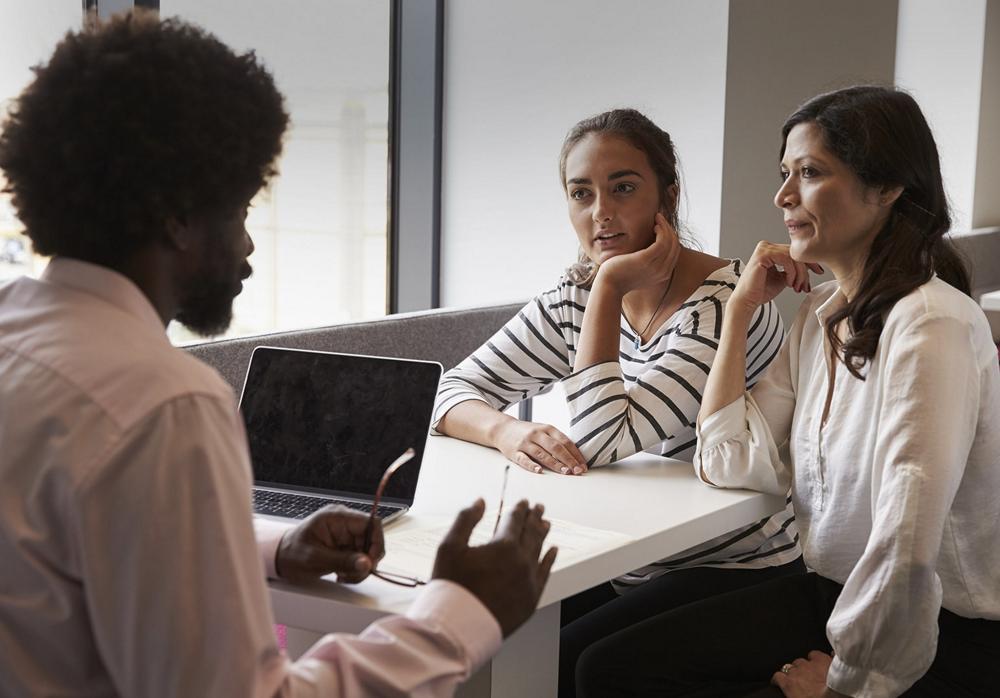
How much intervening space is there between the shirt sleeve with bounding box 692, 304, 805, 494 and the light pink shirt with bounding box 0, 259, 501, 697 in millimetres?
869

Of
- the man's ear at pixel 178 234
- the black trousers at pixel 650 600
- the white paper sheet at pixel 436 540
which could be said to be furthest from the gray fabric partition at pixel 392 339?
the man's ear at pixel 178 234

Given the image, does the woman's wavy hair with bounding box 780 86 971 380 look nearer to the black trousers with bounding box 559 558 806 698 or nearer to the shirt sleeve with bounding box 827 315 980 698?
the shirt sleeve with bounding box 827 315 980 698

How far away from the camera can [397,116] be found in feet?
12.0

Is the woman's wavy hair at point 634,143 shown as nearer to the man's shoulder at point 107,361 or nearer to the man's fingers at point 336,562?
the man's fingers at point 336,562

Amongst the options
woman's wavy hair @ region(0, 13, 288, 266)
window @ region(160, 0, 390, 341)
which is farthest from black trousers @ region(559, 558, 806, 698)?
window @ region(160, 0, 390, 341)

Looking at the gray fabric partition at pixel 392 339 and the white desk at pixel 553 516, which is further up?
the gray fabric partition at pixel 392 339

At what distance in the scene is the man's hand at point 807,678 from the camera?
4.33ft

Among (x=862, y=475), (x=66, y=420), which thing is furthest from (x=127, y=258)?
(x=862, y=475)

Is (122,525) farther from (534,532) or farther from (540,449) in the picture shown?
(540,449)

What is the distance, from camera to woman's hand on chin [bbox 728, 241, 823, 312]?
1.59 m

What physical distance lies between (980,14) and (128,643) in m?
4.19

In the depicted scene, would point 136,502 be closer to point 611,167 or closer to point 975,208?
point 611,167

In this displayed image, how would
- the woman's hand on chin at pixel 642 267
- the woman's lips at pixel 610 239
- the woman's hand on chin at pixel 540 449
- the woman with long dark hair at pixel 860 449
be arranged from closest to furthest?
1. the woman with long dark hair at pixel 860 449
2. the woman's hand on chin at pixel 540 449
3. the woman's hand on chin at pixel 642 267
4. the woman's lips at pixel 610 239

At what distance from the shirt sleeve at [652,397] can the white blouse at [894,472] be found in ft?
0.31
